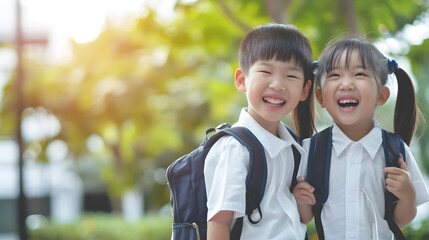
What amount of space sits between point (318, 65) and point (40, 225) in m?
9.86

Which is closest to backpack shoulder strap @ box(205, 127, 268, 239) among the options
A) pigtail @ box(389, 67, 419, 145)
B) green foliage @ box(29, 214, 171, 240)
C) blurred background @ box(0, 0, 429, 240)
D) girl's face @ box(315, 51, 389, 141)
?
girl's face @ box(315, 51, 389, 141)

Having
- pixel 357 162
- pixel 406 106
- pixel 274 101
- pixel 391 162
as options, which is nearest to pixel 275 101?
pixel 274 101

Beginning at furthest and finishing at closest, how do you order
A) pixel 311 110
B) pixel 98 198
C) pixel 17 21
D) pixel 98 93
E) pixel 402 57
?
pixel 98 198 < pixel 98 93 < pixel 17 21 < pixel 402 57 < pixel 311 110

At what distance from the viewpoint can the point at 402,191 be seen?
2.88 m

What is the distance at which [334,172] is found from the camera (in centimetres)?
295

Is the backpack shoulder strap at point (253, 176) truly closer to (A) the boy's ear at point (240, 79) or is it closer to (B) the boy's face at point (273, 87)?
(B) the boy's face at point (273, 87)

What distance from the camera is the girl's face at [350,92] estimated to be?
2918 millimetres

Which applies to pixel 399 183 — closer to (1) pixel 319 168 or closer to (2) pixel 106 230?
(1) pixel 319 168

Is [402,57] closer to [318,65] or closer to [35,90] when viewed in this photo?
[318,65]

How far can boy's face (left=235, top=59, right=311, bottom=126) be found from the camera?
2834mm

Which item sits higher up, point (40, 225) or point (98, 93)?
point (98, 93)

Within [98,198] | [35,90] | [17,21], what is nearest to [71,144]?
[35,90]

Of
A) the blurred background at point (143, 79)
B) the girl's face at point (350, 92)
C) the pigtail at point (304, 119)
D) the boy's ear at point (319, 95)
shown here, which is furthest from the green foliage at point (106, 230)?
the girl's face at point (350, 92)

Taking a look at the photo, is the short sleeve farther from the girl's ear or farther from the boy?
the girl's ear
